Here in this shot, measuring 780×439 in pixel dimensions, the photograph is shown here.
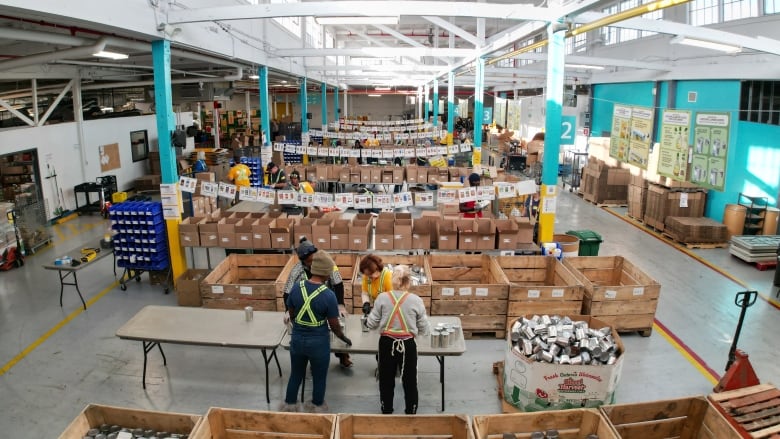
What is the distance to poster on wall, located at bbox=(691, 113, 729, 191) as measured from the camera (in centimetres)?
1047

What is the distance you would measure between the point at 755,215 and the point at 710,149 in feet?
6.37

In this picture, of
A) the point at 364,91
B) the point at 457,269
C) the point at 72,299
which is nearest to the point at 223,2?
the point at 72,299

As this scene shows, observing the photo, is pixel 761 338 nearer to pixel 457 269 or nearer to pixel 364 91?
pixel 457 269

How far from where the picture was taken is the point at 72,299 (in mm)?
8727

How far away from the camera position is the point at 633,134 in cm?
1311

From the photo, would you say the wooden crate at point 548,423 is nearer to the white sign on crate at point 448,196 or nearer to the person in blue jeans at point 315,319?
the person in blue jeans at point 315,319

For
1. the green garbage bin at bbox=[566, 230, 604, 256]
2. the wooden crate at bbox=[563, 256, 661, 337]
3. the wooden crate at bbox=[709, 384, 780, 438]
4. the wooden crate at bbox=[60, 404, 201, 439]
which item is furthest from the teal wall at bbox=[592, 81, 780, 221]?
the wooden crate at bbox=[60, 404, 201, 439]

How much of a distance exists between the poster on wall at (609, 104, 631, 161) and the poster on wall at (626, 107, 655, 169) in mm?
304

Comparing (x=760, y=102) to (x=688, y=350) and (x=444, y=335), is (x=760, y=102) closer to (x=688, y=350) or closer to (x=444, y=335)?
(x=688, y=350)

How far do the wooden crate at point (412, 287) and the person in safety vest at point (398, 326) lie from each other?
1.97 m

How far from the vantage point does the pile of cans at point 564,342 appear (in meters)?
5.32

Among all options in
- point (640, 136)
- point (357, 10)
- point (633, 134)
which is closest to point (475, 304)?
point (357, 10)

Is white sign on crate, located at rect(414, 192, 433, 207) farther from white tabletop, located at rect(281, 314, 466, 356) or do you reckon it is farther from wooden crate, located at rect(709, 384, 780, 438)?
wooden crate, located at rect(709, 384, 780, 438)

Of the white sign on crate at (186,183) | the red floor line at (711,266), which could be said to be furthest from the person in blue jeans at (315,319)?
the red floor line at (711,266)
